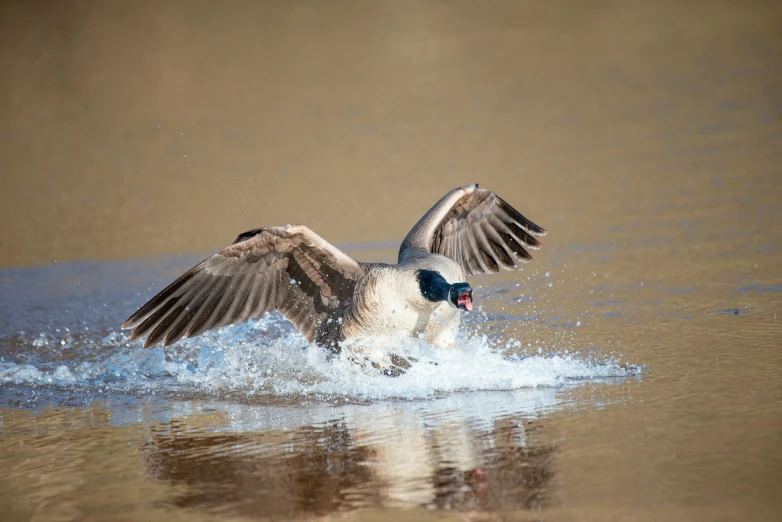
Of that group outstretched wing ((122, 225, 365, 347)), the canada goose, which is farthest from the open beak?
outstretched wing ((122, 225, 365, 347))

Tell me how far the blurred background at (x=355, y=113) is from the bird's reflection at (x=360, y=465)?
556 centimetres

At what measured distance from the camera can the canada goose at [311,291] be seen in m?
6.34

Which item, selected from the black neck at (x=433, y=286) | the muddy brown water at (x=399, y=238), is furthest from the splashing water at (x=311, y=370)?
the black neck at (x=433, y=286)

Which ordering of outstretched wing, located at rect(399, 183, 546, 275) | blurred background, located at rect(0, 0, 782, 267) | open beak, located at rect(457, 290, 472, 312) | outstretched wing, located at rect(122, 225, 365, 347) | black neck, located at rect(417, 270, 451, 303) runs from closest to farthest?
open beak, located at rect(457, 290, 472, 312) < black neck, located at rect(417, 270, 451, 303) < outstretched wing, located at rect(122, 225, 365, 347) < outstretched wing, located at rect(399, 183, 546, 275) < blurred background, located at rect(0, 0, 782, 267)

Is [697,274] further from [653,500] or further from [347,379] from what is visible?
[653,500]

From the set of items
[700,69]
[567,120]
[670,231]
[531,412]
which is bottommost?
[531,412]

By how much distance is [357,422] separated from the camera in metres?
5.27

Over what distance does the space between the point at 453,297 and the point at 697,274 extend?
3379mm

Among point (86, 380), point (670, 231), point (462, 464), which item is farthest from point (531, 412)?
point (670, 231)

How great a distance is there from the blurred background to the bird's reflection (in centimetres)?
556

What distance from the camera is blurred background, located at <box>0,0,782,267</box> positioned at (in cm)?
1223

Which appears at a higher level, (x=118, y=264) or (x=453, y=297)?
(x=118, y=264)

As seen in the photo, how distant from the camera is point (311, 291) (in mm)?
7129

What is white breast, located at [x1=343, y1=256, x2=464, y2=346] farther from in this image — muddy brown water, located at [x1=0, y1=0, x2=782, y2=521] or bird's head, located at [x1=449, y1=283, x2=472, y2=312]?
bird's head, located at [x1=449, y1=283, x2=472, y2=312]
